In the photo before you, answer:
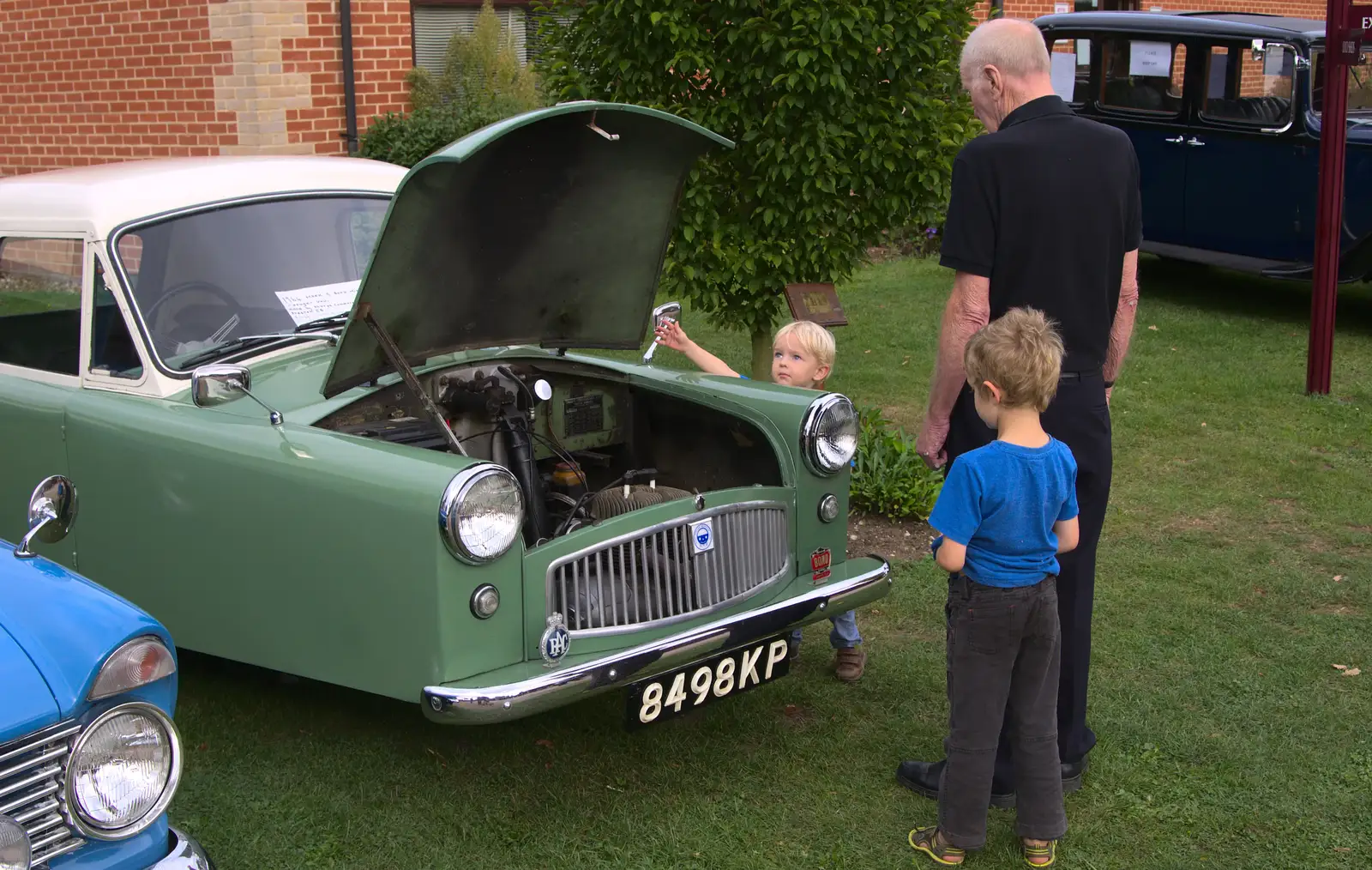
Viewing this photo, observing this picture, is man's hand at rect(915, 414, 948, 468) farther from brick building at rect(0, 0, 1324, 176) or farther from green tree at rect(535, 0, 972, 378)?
brick building at rect(0, 0, 1324, 176)

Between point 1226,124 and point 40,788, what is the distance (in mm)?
10020

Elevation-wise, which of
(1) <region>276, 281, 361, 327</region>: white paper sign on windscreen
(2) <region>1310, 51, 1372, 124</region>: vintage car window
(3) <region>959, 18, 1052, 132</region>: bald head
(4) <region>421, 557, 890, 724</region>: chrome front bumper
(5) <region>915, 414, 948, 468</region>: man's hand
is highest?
(2) <region>1310, 51, 1372, 124</region>: vintage car window

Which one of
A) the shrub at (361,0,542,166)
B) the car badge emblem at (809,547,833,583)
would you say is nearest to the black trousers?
the car badge emblem at (809,547,833,583)

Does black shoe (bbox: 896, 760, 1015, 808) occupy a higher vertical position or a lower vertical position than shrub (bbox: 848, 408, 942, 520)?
lower

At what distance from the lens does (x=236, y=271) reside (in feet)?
14.4

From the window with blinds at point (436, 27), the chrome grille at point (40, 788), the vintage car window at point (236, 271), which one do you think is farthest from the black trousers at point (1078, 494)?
the window with blinds at point (436, 27)

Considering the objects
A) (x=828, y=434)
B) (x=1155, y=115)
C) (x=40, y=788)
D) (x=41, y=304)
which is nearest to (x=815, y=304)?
(x=828, y=434)

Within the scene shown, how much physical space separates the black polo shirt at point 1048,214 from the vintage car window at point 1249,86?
750cm

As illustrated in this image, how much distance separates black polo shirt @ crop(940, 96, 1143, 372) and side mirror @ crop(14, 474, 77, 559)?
2.18m

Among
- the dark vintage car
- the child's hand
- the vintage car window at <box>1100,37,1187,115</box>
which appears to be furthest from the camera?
the vintage car window at <box>1100,37,1187,115</box>

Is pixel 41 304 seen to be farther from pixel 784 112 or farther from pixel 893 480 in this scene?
pixel 893 480

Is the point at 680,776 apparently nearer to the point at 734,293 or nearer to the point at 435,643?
the point at 435,643

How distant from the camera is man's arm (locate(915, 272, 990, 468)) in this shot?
3.48 meters

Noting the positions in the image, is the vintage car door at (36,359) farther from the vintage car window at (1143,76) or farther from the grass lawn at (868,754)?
the vintage car window at (1143,76)
